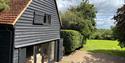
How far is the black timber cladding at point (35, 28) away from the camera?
13906mm

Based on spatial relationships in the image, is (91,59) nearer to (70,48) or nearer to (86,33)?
(70,48)

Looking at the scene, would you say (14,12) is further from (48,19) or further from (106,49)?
(106,49)

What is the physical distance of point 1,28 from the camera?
42.7 feet

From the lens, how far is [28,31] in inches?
597

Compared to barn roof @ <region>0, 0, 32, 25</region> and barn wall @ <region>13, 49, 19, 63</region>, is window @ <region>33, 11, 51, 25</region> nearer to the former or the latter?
barn roof @ <region>0, 0, 32, 25</region>

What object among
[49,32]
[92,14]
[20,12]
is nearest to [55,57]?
[49,32]

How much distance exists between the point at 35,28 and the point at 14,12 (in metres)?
2.89

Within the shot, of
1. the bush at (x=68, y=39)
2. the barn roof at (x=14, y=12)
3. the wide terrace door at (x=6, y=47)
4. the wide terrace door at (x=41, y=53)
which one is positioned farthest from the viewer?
the bush at (x=68, y=39)

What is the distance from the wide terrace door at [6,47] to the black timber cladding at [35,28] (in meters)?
0.50

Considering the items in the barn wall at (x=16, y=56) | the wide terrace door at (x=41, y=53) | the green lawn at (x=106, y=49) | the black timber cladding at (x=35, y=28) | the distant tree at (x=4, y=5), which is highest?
the distant tree at (x=4, y=5)

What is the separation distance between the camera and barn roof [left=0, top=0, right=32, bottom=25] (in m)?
13.2

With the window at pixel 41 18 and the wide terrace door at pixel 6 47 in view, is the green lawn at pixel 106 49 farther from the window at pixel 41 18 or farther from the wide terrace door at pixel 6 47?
the wide terrace door at pixel 6 47

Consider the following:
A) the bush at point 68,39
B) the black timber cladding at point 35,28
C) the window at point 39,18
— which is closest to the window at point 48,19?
the black timber cladding at point 35,28

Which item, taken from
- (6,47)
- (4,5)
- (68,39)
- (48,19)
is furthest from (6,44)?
(68,39)
